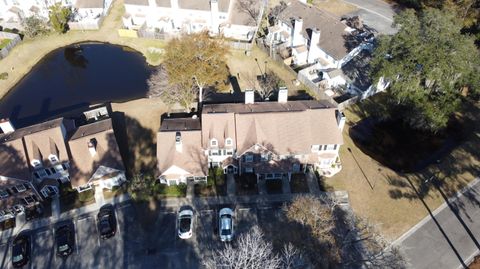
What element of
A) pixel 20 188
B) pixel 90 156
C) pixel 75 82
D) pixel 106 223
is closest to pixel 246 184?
pixel 106 223

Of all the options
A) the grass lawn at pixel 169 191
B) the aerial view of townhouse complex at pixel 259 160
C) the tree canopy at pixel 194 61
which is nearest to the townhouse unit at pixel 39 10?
the aerial view of townhouse complex at pixel 259 160

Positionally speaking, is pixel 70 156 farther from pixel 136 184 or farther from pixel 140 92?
pixel 140 92

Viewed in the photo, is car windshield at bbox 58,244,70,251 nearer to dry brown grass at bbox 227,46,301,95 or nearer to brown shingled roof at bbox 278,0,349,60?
dry brown grass at bbox 227,46,301,95

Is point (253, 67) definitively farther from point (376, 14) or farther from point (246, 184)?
point (376, 14)

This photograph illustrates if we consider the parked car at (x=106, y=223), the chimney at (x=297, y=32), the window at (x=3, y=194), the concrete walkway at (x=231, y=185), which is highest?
A: the chimney at (x=297, y=32)

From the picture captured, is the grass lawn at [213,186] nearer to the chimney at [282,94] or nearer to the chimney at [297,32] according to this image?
the chimney at [282,94]

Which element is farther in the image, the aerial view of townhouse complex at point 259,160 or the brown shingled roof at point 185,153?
the brown shingled roof at point 185,153
